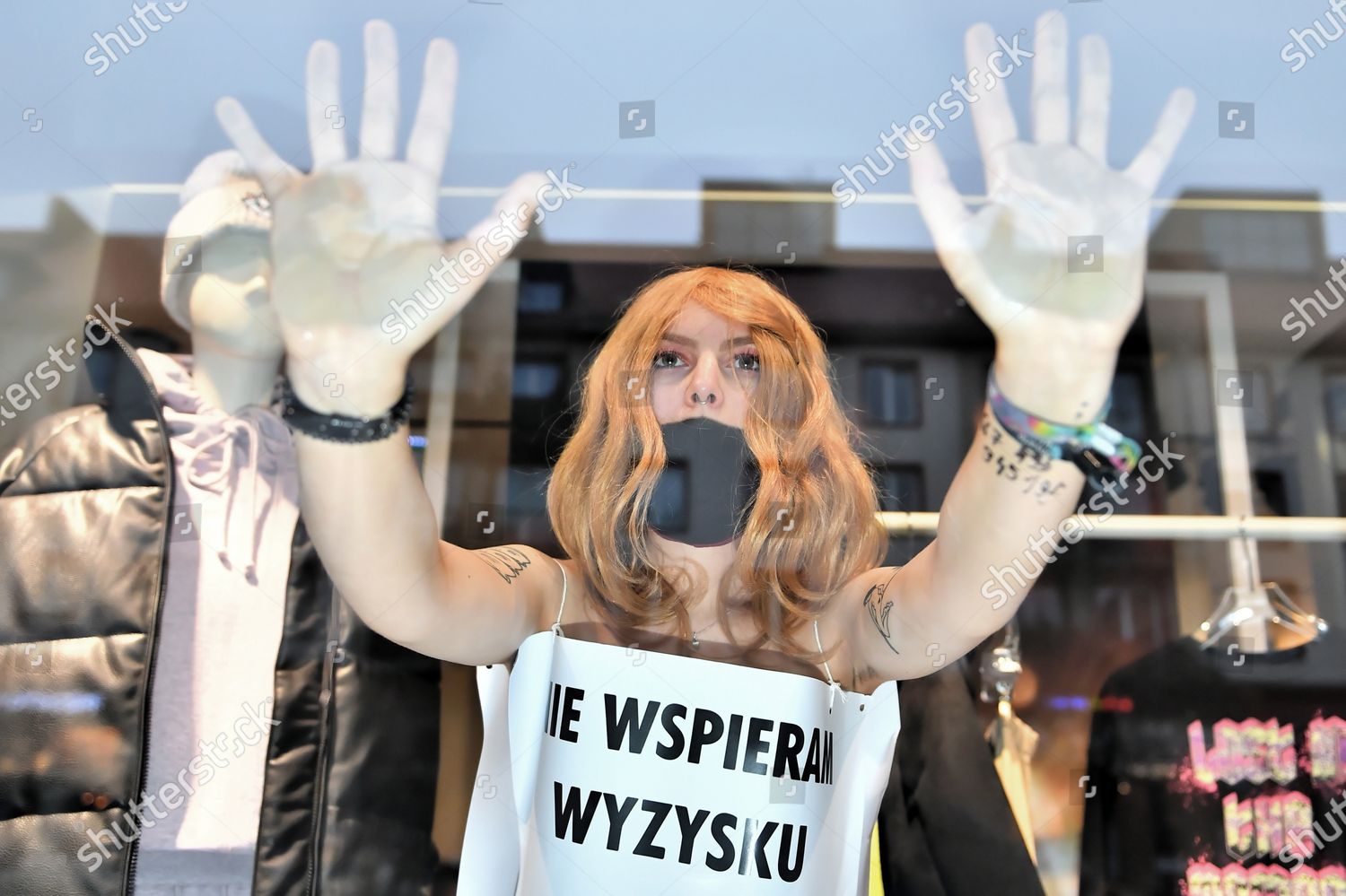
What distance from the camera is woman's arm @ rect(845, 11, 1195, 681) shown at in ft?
2.36

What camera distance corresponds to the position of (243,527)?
127 cm

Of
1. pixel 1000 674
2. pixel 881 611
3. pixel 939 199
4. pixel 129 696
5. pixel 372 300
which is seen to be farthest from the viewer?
pixel 1000 674

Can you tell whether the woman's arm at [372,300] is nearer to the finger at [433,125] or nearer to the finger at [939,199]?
the finger at [433,125]

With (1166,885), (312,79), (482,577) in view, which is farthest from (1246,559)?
(312,79)

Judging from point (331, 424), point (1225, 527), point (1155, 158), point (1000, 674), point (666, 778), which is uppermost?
point (1155, 158)

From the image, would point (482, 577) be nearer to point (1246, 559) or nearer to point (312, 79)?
point (312, 79)

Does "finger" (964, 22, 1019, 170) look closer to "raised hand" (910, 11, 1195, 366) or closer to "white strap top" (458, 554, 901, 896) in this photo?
"raised hand" (910, 11, 1195, 366)

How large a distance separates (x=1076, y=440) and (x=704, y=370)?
1.35 ft

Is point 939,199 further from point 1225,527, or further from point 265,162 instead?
point 1225,527

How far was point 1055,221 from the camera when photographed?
77cm

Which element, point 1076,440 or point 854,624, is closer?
point 1076,440

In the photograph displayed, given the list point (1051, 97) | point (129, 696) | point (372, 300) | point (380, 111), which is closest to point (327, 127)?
point (380, 111)

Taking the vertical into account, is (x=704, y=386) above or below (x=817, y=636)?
above

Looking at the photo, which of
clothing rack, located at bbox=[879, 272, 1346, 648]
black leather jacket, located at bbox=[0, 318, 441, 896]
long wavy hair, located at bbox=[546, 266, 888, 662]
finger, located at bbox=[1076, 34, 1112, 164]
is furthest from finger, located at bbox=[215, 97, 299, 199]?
clothing rack, located at bbox=[879, 272, 1346, 648]
